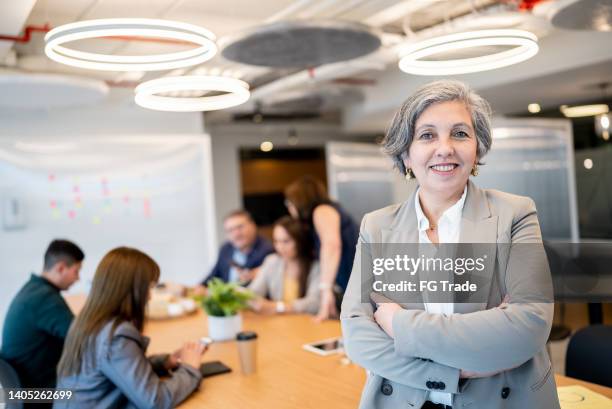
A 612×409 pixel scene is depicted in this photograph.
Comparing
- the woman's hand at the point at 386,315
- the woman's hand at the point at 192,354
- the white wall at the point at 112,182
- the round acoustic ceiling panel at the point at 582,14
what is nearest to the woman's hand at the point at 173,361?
the woman's hand at the point at 192,354

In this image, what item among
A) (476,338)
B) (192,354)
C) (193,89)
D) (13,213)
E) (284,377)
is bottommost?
(284,377)

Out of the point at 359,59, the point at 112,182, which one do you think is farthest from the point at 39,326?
the point at 112,182

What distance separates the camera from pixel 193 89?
1933 mm

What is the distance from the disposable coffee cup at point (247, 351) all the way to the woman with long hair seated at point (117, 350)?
0.72 ft

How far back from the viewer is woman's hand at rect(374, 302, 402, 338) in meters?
1.39

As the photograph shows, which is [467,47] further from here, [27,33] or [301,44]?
[27,33]

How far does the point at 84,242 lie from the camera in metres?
5.42

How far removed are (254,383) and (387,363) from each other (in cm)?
97

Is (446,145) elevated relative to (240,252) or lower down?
elevated

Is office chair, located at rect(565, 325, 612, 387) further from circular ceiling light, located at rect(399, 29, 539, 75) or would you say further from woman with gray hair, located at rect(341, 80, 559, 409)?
circular ceiling light, located at rect(399, 29, 539, 75)

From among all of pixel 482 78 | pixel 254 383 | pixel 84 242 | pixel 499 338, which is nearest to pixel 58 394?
pixel 254 383

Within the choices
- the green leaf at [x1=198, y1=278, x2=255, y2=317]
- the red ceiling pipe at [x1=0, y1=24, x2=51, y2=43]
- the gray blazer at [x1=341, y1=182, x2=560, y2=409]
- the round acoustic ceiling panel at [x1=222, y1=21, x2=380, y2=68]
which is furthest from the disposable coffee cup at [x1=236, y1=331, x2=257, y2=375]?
the red ceiling pipe at [x1=0, y1=24, x2=51, y2=43]

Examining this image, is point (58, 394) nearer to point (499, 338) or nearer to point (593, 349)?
point (499, 338)
